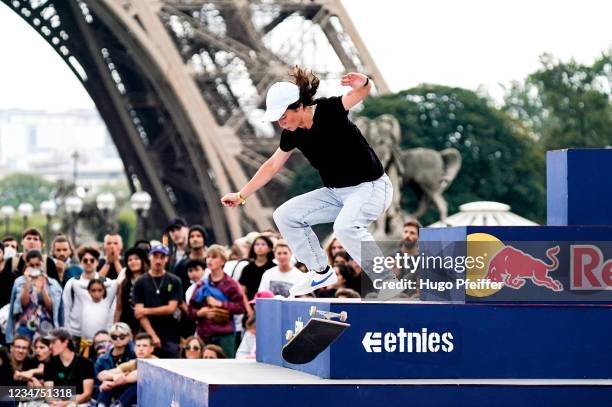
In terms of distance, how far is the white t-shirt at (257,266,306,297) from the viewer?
50.8 ft

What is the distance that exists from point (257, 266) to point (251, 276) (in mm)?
117

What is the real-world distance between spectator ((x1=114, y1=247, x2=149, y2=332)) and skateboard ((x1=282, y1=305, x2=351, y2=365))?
6.92 metres

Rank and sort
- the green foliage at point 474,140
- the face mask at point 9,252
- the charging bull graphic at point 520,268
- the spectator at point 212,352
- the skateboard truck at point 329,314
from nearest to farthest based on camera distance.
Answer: the skateboard truck at point 329,314 < the charging bull graphic at point 520,268 < the spectator at point 212,352 < the face mask at point 9,252 < the green foliage at point 474,140

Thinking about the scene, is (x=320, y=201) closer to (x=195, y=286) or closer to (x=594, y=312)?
(x=594, y=312)

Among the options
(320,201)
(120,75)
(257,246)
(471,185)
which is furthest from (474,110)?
(320,201)

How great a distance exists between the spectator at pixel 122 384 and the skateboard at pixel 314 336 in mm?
5066

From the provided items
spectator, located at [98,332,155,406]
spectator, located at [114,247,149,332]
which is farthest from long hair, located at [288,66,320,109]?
spectator, located at [114,247,149,332]

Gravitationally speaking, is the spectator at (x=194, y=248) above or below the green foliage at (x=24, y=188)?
below

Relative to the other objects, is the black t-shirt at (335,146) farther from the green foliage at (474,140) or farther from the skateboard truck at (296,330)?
the green foliage at (474,140)

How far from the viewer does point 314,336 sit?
978 cm

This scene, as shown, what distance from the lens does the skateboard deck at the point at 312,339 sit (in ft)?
31.8

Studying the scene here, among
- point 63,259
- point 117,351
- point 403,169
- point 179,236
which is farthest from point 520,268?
point 403,169

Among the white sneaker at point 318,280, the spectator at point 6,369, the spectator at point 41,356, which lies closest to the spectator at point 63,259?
the spectator at point 41,356

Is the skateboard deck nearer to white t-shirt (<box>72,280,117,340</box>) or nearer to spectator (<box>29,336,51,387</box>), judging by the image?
spectator (<box>29,336,51,387</box>)
